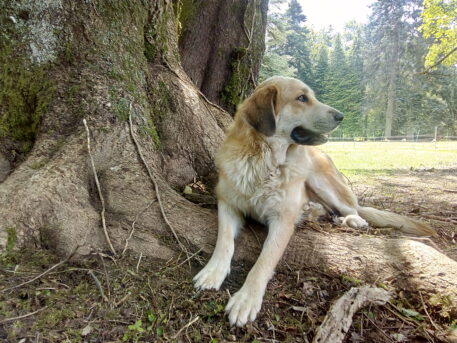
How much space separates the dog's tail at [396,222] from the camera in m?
3.20

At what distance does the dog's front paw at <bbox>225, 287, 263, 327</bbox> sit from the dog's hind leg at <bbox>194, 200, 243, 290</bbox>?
20cm

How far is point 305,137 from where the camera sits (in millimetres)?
3213

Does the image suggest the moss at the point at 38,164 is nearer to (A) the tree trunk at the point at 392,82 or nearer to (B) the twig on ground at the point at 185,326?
(B) the twig on ground at the point at 185,326

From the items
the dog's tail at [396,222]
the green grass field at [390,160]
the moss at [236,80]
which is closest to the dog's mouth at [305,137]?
the dog's tail at [396,222]

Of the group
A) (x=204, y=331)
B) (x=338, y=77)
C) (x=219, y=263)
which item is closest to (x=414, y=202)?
(x=219, y=263)

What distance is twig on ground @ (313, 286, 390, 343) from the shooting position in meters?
1.84

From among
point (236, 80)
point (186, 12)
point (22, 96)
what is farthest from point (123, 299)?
point (186, 12)

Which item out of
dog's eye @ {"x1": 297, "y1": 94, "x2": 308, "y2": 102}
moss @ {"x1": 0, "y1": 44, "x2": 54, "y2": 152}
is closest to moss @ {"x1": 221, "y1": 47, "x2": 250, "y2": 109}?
dog's eye @ {"x1": 297, "y1": 94, "x2": 308, "y2": 102}

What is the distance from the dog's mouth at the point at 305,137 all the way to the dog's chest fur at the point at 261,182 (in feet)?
0.73

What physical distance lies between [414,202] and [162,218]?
4340mm

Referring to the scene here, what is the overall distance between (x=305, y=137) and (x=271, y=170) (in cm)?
55

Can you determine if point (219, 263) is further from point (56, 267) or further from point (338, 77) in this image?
point (338, 77)

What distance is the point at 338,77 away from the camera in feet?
147

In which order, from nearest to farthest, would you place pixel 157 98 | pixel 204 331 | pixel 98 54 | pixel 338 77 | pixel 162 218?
pixel 204 331 < pixel 162 218 < pixel 98 54 < pixel 157 98 < pixel 338 77
